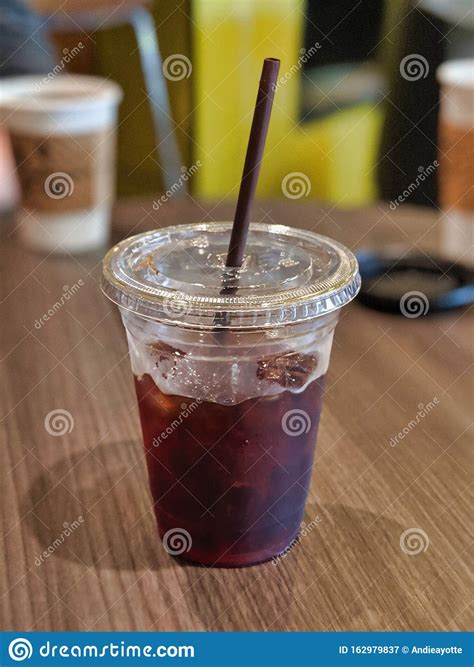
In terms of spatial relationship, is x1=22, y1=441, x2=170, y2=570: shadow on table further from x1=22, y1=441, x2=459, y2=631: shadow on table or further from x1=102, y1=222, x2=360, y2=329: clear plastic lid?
x1=102, y1=222, x2=360, y2=329: clear plastic lid

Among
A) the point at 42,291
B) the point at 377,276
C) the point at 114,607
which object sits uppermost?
the point at 377,276

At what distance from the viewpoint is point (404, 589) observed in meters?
0.86

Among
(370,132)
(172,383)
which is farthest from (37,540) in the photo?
(370,132)

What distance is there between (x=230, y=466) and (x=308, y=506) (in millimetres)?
187

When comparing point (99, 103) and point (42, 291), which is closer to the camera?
point (42, 291)

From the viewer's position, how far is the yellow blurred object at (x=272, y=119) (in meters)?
3.37

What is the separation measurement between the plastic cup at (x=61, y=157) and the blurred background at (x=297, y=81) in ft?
4.91

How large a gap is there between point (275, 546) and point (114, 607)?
0.19 metres

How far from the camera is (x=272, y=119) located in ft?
11.5

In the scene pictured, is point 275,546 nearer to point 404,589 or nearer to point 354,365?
point 404,589

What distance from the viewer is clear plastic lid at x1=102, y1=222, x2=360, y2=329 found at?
787 mm

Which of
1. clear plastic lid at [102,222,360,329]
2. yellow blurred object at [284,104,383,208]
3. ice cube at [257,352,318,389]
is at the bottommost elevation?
yellow blurred object at [284,104,383,208]

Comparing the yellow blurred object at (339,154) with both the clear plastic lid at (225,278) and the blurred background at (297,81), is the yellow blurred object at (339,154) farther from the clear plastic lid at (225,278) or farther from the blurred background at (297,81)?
the clear plastic lid at (225,278)

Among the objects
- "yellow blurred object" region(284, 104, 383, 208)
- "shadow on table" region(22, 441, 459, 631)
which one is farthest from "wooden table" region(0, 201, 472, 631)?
"yellow blurred object" region(284, 104, 383, 208)
